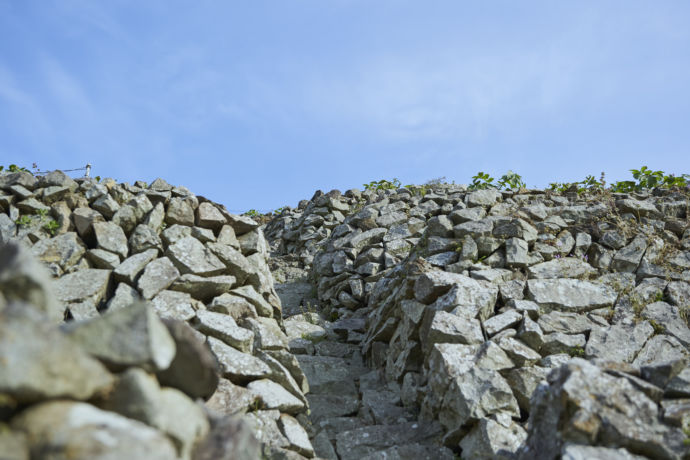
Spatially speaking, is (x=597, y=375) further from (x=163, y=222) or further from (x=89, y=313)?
(x=163, y=222)

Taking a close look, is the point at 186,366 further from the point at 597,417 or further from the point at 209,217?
the point at 209,217

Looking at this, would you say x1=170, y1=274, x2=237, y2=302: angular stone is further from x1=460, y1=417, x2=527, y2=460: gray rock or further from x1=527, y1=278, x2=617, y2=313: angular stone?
x1=527, y1=278, x2=617, y2=313: angular stone

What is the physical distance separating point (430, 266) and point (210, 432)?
28.0 ft

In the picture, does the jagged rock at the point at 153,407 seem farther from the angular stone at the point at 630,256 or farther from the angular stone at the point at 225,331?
the angular stone at the point at 630,256

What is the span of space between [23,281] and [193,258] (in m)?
6.45

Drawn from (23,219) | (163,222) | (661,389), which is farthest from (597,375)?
Answer: (23,219)

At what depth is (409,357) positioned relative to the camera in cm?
1030

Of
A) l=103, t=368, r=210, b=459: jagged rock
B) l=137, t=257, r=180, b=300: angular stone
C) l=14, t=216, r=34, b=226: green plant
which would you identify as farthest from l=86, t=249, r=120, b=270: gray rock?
l=103, t=368, r=210, b=459: jagged rock

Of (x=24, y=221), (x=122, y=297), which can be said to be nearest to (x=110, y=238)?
(x=122, y=297)

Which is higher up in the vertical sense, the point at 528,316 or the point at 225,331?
the point at 528,316

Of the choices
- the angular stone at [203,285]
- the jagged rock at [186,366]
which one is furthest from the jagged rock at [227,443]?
the angular stone at [203,285]

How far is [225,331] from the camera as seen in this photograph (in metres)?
8.60

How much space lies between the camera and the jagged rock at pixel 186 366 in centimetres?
421

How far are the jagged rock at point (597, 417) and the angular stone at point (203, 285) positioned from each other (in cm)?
628
